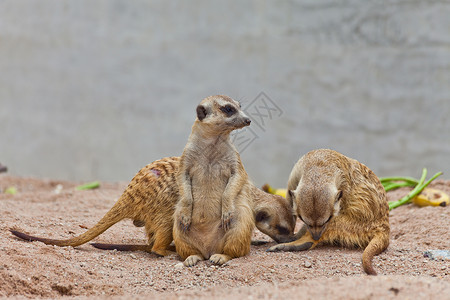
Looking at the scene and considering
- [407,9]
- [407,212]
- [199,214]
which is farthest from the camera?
[407,9]

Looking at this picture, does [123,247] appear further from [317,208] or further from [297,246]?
[317,208]

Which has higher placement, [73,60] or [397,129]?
[73,60]

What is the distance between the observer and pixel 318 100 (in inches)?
247

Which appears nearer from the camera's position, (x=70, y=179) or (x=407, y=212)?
(x=407, y=212)

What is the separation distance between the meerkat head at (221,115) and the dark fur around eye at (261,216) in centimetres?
59

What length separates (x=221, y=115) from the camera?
2734 mm

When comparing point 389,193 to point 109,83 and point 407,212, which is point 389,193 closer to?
point 407,212

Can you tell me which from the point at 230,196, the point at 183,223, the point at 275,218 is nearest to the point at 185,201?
the point at 183,223

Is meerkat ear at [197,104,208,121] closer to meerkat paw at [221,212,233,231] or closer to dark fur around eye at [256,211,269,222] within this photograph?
meerkat paw at [221,212,233,231]

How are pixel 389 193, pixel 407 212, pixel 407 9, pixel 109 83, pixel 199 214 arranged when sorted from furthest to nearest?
pixel 109 83 < pixel 407 9 < pixel 389 193 < pixel 407 212 < pixel 199 214

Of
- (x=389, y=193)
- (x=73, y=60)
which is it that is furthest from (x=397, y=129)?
(x=73, y=60)

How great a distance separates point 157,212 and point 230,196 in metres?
0.43

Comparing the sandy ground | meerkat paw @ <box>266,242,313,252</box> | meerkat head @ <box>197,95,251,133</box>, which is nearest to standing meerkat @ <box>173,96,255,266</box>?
meerkat head @ <box>197,95,251,133</box>

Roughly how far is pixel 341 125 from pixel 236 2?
1926 mm
